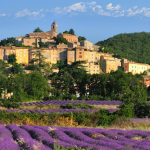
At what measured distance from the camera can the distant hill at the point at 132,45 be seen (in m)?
115

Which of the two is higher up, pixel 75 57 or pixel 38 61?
pixel 75 57

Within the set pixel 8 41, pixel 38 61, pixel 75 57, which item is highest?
pixel 8 41

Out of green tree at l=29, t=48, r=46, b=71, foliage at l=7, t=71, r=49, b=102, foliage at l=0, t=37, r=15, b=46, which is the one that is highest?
foliage at l=0, t=37, r=15, b=46

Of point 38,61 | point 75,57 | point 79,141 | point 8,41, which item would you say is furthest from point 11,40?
point 79,141

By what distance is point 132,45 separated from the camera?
138m

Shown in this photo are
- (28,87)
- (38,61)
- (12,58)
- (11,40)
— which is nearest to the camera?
(28,87)

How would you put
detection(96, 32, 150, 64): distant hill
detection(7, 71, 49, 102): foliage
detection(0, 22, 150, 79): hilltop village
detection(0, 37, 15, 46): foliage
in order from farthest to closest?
detection(96, 32, 150, 64): distant hill, detection(0, 37, 15, 46): foliage, detection(0, 22, 150, 79): hilltop village, detection(7, 71, 49, 102): foliage

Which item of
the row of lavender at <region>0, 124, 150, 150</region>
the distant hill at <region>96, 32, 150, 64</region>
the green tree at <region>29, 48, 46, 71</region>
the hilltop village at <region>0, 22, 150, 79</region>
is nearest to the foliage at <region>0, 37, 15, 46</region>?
the hilltop village at <region>0, 22, 150, 79</region>

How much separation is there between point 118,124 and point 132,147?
750 cm

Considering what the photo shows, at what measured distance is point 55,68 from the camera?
72375 millimetres

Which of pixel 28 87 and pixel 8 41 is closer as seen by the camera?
pixel 28 87

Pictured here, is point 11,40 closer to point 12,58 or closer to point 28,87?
point 12,58

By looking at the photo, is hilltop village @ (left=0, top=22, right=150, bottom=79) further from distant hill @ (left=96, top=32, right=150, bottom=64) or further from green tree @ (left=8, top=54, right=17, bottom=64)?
distant hill @ (left=96, top=32, right=150, bottom=64)

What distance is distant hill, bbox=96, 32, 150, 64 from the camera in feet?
377
